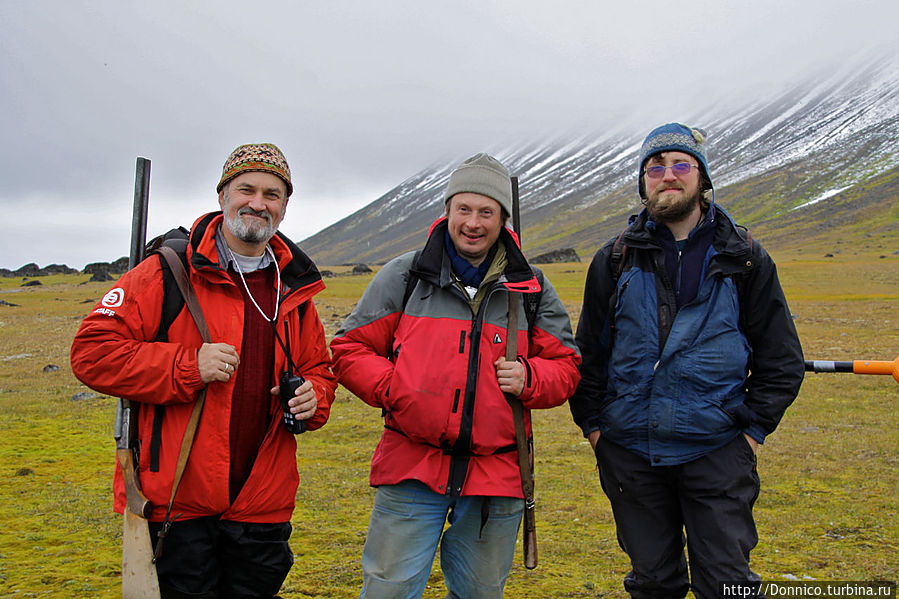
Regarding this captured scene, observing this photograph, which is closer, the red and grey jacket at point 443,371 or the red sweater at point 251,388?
the red and grey jacket at point 443,371

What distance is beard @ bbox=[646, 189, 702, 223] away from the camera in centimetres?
392

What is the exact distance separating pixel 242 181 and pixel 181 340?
3.29 feet

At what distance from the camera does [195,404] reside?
11.8 feet

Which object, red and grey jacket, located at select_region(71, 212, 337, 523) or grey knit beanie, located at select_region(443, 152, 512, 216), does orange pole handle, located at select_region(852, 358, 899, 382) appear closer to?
grey knit beanie, located at select_region(443, 152, 512, 216)

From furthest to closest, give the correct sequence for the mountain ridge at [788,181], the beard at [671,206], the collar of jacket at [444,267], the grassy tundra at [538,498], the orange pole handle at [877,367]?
1. the mountain ridge at [788,181]
2. the grassy tundra at [538,498]
3. the orange pole handle at [877,367]
4. the beard at [671,206]
5. the collar of jacket at [444,267]

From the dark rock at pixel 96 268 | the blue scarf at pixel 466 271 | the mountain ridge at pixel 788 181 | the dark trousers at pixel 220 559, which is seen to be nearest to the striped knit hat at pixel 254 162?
the blue scarf at pixel 466 271

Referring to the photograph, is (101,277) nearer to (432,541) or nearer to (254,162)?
(254,162)

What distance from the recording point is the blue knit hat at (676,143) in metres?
3.99

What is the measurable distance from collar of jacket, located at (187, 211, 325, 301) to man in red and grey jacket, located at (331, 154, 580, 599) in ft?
1.31

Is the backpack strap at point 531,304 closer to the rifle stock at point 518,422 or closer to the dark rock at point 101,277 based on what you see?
the rifle stock at point 518,422

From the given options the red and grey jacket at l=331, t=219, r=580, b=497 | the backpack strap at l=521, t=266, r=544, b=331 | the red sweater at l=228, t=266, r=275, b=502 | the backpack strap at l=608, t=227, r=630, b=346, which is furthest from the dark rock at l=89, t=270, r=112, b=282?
the backpack strap at l=608, t=227, r=630, b=346

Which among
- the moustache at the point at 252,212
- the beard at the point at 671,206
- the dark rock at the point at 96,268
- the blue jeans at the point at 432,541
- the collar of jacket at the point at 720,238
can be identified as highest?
the dark rock at the point at 96,268

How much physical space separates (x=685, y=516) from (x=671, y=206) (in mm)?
1878

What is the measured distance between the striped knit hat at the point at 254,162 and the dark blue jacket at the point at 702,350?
221cm
